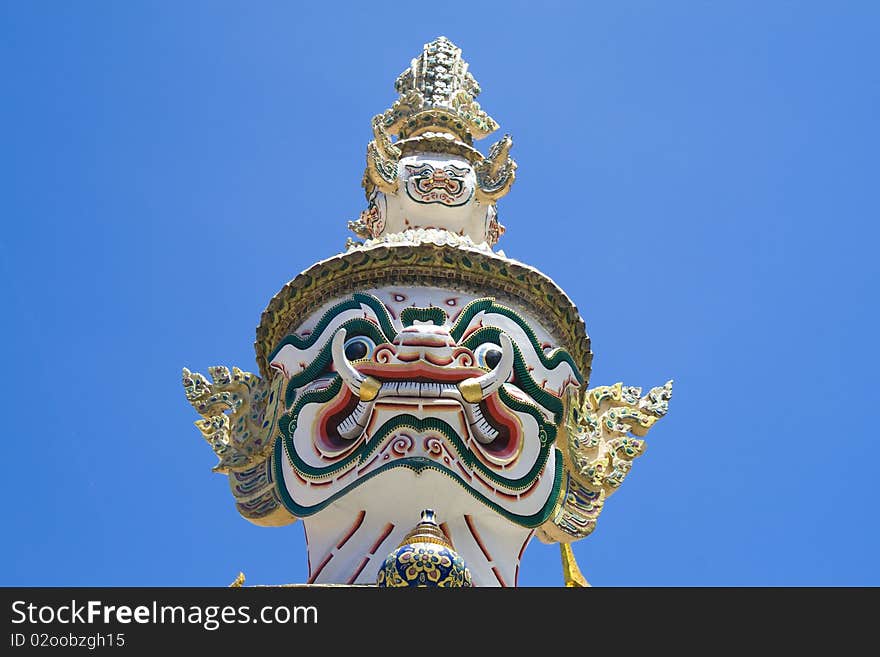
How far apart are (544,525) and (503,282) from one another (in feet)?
8.95

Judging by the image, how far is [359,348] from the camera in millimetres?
15273

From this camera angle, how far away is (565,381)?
15.8m

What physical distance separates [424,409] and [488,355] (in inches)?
40.0

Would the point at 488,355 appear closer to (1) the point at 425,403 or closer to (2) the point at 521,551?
(1) the point at 425,403

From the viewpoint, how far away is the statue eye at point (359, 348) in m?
15.2

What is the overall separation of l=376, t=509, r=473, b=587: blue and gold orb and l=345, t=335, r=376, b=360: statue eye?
2427 mm

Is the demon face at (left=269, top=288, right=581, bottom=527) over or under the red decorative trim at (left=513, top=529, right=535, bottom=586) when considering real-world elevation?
over

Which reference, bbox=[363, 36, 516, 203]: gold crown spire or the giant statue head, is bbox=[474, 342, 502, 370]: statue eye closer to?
the giant statue head

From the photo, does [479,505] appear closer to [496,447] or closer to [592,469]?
[496,447]

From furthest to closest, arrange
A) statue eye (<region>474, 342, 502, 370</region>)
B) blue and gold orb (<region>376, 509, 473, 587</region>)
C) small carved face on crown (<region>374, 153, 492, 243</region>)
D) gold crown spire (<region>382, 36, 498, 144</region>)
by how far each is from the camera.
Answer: gold crown spire (<region>382, 36, 498, 144</region>), small carved face on crown (<region>374, 153, 492, 243</region>), statue eye (<region>474, 342, 502, 370</region>), blue and gold orb (<region>376, 509, 473, 587</region>)

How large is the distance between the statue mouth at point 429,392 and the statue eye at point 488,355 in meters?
0.16

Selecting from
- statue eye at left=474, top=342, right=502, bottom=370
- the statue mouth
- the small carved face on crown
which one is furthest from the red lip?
the small carved face on crown

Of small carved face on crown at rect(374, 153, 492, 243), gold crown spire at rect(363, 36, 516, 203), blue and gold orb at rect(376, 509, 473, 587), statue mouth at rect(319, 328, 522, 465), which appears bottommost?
blue and gold orb at rect(376, 509, 473, 587)

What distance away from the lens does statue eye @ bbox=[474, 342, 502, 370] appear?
1521 centimetres
